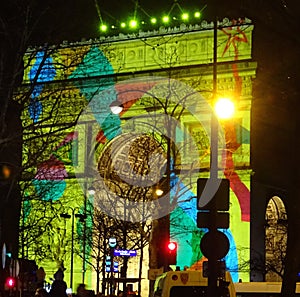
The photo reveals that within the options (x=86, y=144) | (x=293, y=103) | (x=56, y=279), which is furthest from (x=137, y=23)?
(x=56, y=279)

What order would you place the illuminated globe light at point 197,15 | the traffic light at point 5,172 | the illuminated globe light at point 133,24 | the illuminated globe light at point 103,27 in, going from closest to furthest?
the traffic light at point 5,172, the illuminated globe light at point 103,27, the illuminated globe light at point 197,15, the illuminated globe light at point 133,24

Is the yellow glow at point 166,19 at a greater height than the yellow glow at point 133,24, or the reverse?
the yellow glow at point 133,24

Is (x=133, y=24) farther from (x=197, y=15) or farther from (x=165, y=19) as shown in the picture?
(x=197, y=15)

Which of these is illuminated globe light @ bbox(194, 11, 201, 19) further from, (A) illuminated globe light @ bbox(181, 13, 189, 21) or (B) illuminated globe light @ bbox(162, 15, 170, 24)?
(B) illuminated globe light @ bbox(162, 15, 170, 24)

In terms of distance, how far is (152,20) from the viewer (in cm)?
6303

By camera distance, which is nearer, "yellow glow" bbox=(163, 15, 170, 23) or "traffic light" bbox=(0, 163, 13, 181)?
"traffic light" bbox=(0, 163, 13, 181)

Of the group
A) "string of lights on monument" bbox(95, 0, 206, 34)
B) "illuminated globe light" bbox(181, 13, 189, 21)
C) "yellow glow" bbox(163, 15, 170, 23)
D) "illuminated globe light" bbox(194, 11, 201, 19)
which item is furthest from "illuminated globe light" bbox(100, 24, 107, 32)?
"illuminated globe light" bbox(194, 11, 201, 19)

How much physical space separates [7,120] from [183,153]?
102 ft

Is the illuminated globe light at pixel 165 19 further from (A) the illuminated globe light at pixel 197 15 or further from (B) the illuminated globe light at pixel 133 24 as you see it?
(B) the illuminated globe light at pixel 133 24

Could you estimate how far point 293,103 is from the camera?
23984 millimetres

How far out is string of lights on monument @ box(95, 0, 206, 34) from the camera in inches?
2464

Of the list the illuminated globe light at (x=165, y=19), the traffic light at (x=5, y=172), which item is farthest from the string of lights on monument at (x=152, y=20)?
the traffic light at (x=5, y=172)

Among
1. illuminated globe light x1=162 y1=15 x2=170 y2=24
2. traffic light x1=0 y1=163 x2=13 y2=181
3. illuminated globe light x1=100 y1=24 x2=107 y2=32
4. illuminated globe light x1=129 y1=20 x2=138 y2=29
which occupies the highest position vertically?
illuminated globe light x1=129 y1=20 x2=138 y2=29

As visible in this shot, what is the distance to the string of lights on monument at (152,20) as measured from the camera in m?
62.6
